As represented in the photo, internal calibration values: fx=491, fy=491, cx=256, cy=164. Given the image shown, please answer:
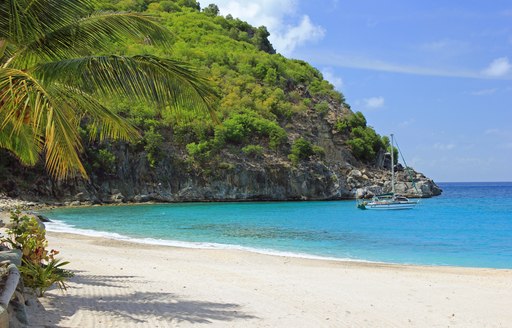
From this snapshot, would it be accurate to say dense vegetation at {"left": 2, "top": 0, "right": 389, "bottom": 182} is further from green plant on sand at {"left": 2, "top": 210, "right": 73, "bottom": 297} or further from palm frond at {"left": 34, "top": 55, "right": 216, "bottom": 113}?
palm frond at {"left": 34, "top": 55, "right": 216, "bottom": 113}

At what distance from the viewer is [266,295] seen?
31.6 ft

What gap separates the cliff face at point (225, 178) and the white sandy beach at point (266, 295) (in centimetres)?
4784

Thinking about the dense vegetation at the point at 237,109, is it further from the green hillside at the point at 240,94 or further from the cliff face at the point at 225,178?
the cliff face at the point at 225,178

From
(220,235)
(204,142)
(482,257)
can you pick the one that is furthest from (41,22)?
(204,142)

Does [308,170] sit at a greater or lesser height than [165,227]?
greater

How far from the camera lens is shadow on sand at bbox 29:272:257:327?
6.87 m

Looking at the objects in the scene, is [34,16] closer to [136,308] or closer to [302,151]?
[136,308]

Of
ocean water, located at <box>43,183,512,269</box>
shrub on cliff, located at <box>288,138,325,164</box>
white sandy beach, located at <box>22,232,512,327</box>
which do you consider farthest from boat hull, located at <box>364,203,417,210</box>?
white sandy beach, located at <box>22,232,512,327</box>

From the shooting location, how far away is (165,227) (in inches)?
1202

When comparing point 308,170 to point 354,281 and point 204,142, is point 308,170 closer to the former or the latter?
point 204,142

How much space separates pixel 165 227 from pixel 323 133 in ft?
174

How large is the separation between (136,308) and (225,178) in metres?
61.0

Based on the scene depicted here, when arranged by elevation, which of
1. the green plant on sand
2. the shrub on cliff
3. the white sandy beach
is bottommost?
the white sandy beach

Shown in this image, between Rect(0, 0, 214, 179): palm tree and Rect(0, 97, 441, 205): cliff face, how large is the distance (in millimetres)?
53192
